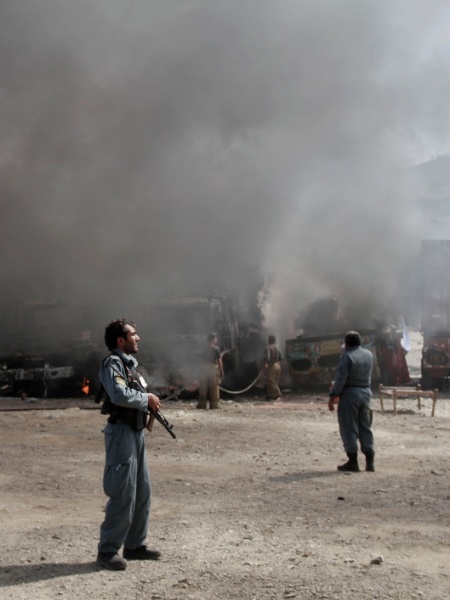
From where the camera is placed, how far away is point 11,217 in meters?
18.0

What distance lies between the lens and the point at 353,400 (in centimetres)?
727

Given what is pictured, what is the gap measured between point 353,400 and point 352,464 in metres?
0.52

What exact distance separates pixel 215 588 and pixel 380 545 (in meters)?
1.20

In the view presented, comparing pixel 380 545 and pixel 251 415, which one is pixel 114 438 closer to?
pixel 380 545

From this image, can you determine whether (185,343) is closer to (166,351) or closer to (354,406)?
(166,351)

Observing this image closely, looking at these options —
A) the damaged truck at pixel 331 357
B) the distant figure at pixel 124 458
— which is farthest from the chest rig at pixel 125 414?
the damaged truck at pixel 331 357

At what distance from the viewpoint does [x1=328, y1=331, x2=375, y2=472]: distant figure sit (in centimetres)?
726

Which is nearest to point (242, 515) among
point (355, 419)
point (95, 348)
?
point (355, 419)

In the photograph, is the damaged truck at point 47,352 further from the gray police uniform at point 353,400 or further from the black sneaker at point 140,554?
the black sneaker at point 140,554

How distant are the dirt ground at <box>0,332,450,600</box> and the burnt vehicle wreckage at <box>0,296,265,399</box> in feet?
10.2

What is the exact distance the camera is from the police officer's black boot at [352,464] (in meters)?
7.27

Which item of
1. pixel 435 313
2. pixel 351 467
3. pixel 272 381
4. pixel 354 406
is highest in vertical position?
pixel 435 313

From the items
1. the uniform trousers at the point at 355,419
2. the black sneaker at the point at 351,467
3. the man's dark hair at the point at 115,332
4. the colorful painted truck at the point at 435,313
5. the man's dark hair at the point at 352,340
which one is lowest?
the black sneaker at the point at 351,467

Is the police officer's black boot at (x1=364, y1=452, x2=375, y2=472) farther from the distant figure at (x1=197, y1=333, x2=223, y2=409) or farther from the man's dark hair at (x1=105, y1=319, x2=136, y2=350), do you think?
the distant figure at (x1=197, y1=333, x2=223, y2=409)
